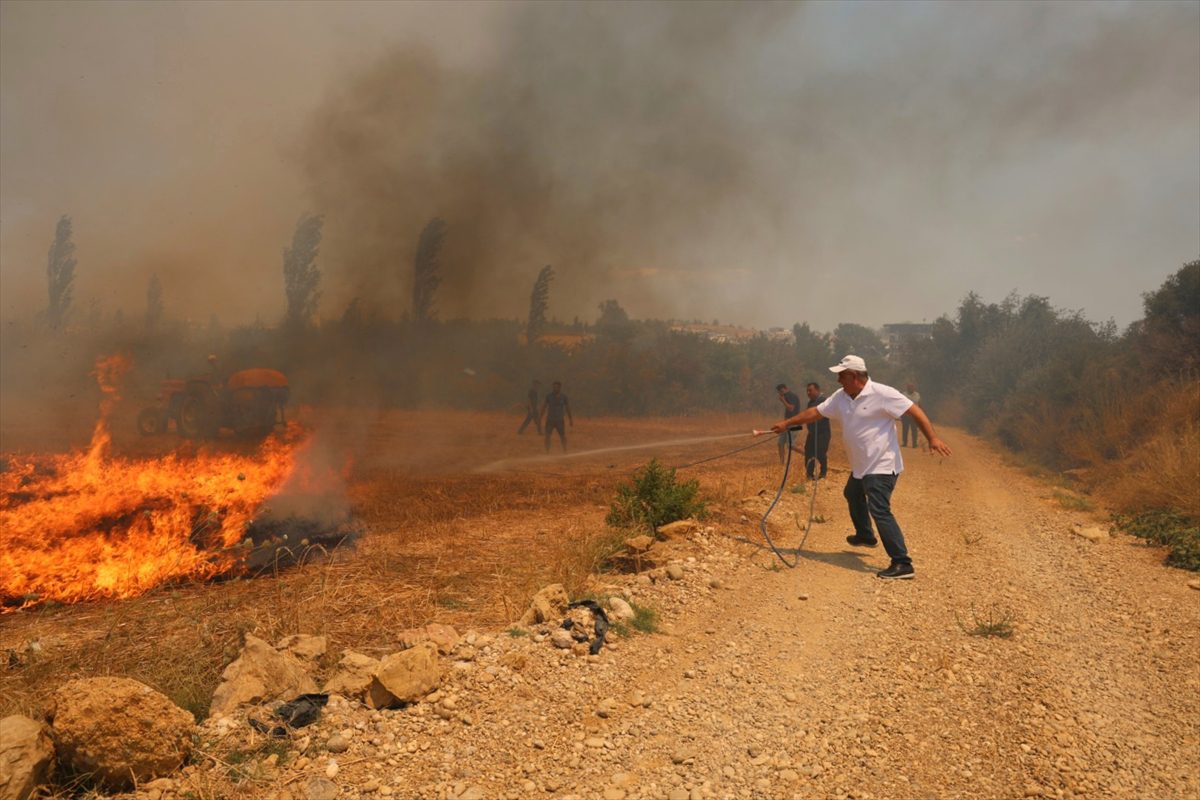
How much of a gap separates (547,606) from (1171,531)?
8184 millimetres

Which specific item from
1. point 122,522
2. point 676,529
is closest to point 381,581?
point 676,529

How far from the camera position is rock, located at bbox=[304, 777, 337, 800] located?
3117mm

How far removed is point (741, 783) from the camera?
3.30m

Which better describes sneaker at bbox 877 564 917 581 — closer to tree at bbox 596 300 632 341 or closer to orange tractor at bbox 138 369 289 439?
orange tractor at bbox 138 369 289 439

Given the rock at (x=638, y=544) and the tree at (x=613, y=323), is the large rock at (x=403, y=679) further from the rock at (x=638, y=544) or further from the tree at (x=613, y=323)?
the tree at (x=613, y=323)

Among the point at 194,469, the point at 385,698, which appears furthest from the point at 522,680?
the point at 194,469

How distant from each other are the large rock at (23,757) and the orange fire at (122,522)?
2.25 metres

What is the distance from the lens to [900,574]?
6562mm

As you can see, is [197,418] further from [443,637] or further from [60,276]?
[443,637]

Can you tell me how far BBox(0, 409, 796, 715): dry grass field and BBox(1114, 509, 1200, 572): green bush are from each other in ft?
16.5

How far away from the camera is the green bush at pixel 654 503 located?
322 inches

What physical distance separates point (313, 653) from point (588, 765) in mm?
2046

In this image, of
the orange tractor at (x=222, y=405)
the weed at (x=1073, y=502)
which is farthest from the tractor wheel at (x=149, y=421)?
the weed at (x=1073, y=502)

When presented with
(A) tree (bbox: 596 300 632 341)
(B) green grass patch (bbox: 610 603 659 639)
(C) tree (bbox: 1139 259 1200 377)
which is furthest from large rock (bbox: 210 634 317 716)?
(A) tree (bbox: 596 300 632 341)
